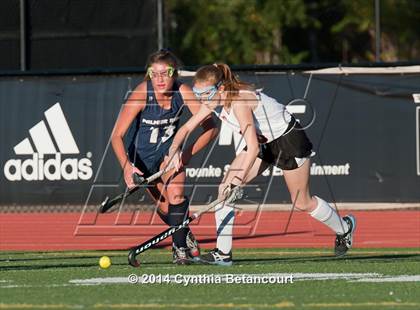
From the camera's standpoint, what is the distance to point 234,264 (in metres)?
10.3

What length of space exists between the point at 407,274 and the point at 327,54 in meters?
35.8

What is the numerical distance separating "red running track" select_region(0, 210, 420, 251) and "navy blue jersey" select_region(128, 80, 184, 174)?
9.24ft

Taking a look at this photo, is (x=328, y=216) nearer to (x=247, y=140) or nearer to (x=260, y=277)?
(x=247, y=140)

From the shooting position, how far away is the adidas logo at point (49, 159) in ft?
56.0

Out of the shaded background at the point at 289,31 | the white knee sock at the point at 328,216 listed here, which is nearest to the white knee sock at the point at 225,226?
the white knee sock at the point at 328,216

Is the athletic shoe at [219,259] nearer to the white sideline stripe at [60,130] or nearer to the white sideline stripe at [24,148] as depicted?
the white sideline stripe at [60,130]

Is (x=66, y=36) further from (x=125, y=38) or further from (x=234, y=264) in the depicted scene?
(x=234, y=264)

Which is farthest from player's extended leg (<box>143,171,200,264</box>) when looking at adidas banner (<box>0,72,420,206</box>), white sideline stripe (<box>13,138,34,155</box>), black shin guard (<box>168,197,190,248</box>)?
white sideline stripe (<box>13,138,34,155</box>)

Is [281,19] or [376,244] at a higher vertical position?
[376,244]

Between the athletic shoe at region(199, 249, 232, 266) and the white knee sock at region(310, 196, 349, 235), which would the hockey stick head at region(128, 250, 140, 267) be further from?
the white knee sock at region(310, 196, 349, 235)

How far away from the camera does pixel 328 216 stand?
415 inches

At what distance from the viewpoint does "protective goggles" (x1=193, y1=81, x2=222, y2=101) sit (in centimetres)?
976

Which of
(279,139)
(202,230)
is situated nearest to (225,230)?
(279,139)

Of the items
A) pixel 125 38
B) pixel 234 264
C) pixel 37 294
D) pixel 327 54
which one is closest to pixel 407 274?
pixel 234 264
